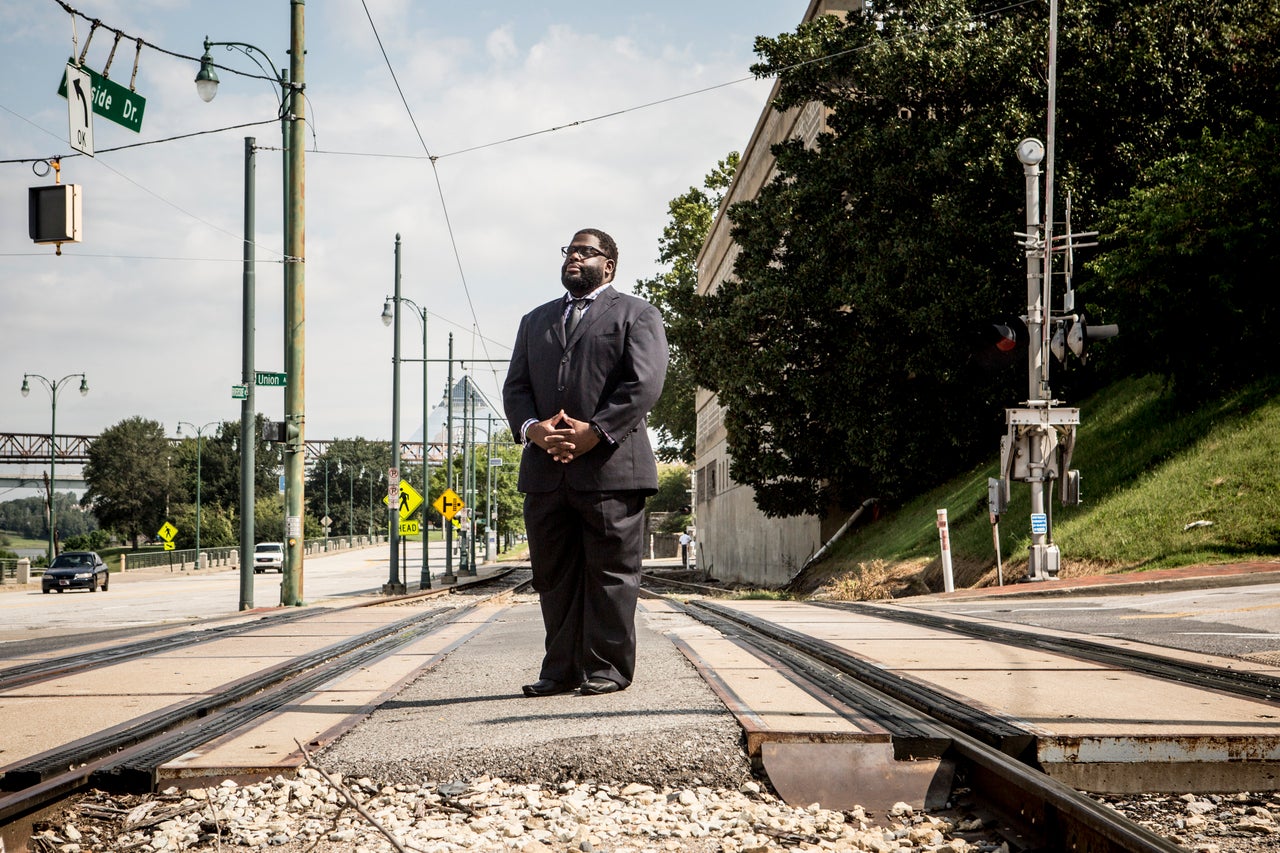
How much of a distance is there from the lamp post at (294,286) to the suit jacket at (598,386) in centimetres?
1426

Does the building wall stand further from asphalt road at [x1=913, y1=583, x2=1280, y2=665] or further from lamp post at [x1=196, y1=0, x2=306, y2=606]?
asphalt road at [x1=913, y1=583, x2=1280, y2=665]

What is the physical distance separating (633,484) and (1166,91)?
22147mm

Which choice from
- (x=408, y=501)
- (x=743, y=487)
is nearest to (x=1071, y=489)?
(x=408, y=501)

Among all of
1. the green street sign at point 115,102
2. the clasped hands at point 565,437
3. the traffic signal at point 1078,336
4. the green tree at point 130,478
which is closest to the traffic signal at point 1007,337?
the traffic signal at point 1078,336

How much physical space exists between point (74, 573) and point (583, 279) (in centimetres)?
4113

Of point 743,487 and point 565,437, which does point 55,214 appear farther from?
point 743,487

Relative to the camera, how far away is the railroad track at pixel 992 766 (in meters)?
2.63

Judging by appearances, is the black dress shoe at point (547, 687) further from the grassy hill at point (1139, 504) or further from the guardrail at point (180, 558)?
the guardrail at point (180, 558)

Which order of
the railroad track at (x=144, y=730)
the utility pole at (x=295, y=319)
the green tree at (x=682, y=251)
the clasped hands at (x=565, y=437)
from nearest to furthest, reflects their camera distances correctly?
the railroad track at (x=144, y=730)
the clasped hands at (x=565, y=437)
the utility pole at (x=295, y=319)
the green tree at (x=682, y=251)

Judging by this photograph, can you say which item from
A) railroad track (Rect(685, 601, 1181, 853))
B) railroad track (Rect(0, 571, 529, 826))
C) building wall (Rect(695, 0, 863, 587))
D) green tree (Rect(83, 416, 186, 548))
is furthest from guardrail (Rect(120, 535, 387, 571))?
railroad track (Rect(685, 601, 1181, 853))

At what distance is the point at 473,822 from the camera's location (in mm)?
2959

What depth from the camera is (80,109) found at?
42.7ft

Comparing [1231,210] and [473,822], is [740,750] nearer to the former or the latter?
[473,822]

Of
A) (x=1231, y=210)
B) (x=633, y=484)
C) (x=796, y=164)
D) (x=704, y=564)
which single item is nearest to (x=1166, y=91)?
(x=1231, y=210)
